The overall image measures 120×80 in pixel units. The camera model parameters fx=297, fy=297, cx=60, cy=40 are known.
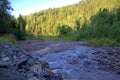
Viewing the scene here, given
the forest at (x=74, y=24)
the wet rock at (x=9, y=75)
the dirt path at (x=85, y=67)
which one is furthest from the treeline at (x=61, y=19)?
the wet rock at (x=9, y=75)

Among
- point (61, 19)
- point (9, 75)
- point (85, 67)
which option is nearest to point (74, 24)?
point (61, 19)

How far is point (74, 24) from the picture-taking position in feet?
384

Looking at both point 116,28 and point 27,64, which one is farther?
point 116,28

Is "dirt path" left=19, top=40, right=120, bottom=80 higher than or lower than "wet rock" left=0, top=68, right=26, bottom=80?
lower

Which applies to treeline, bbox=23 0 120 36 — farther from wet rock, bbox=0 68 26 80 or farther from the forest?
wet rock, bbox=0 68 26 80

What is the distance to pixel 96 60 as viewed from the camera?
17.0 m

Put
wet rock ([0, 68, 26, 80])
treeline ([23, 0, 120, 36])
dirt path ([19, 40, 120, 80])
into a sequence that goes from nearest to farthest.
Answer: wet rock ([0, 68, 26, 80]) < dirt path ([19, 40, 120, 80]) < treeline ([23, 0, 120, 36])

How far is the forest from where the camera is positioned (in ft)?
120

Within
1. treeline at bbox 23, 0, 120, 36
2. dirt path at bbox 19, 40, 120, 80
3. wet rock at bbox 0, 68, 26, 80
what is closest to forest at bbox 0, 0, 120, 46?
treeline at bbox 23, 0, 120, 36

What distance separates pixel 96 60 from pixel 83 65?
70.6 inches

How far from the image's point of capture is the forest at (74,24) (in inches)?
1443

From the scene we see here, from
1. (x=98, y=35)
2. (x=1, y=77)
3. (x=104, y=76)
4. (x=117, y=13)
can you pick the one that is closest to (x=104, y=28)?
(x=98, y=35)

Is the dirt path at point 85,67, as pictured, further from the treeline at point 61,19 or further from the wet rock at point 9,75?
the treeline at point 61,19

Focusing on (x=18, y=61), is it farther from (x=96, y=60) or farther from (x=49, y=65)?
(x=96, y=60)
